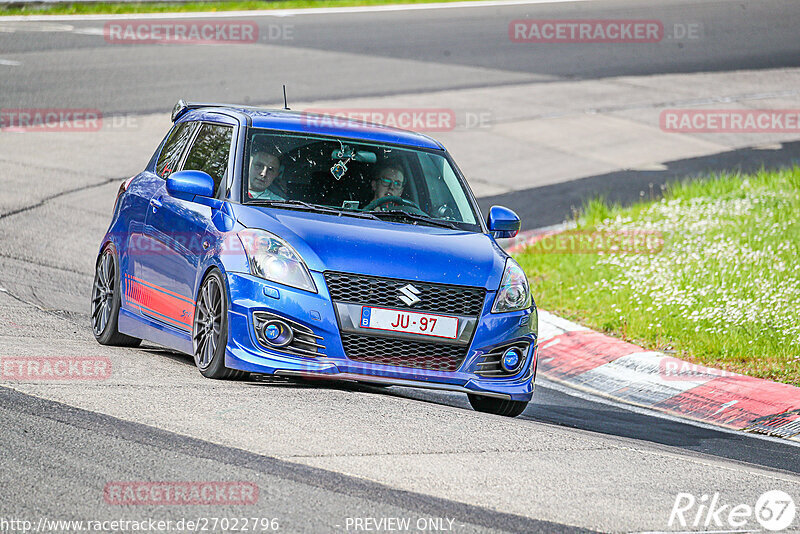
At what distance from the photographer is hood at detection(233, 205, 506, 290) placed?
Result: 7.39 metres

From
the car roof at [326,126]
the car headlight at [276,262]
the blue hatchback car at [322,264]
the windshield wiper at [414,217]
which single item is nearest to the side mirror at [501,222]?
the blue hatchback car at [322,264]

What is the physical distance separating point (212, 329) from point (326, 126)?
72.9 inches

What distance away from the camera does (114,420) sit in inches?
250

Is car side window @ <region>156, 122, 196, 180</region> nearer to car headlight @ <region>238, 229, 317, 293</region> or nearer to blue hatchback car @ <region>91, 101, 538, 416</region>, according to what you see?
blue hatchback car @ <region>91, 101, 538, 416</region>

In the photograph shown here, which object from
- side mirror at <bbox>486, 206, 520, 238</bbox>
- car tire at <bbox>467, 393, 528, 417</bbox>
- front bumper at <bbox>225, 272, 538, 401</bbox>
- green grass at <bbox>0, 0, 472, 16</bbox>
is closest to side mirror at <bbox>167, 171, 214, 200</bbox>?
front bumper at <bbox>225, 272, 538, 401</bbox>

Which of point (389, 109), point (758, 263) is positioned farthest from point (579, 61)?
point (758, 263)

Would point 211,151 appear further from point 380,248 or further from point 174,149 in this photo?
point 380,248

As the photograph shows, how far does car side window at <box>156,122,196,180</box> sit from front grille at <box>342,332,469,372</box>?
255cm

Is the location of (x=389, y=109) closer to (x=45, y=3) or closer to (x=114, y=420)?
(x=45, y=3)

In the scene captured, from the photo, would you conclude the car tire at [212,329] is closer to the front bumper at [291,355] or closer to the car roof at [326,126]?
the front bumper at [291,355]

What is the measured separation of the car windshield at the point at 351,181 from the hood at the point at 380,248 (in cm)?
23

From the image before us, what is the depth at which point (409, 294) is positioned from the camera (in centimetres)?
741

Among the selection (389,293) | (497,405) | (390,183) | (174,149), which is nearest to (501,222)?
(390,183)

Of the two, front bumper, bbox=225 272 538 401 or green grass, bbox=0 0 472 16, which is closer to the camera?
front bumper, bbox=225 272 538 401
